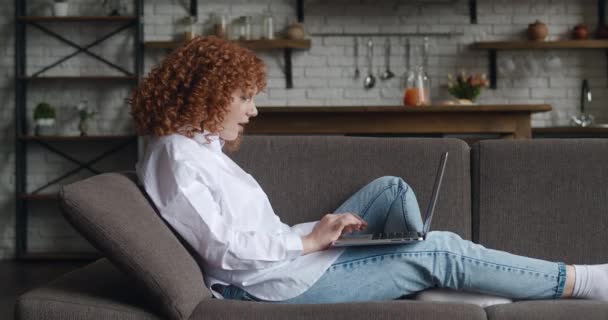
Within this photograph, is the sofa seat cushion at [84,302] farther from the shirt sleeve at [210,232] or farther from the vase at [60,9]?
the vase at [60,9]

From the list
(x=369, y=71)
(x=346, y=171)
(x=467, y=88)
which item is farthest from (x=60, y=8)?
(x=346, y=171)

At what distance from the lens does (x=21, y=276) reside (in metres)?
4.70

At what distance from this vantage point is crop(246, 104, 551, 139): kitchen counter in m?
Result: 4.71

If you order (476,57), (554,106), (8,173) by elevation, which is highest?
(476,57)

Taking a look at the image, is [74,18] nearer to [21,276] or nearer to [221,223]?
[21,276]

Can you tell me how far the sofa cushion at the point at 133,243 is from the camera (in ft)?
5.77

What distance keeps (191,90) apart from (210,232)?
380 millimetres

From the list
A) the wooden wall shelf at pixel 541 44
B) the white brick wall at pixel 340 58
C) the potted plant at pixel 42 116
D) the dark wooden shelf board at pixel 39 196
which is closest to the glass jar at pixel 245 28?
the white brick wall at pixel 340 58

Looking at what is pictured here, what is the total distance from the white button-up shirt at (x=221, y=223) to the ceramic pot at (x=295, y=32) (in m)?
3.40

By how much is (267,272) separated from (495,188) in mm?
838

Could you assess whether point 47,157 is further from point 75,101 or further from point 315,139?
point 315,139

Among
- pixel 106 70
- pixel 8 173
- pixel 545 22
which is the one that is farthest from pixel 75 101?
pixel 545 22

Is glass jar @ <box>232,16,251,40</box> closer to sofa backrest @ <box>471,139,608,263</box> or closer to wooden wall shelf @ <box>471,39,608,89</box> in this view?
wooden wall shelf @ <box>471,39,608,89</box>

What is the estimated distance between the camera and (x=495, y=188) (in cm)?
244
